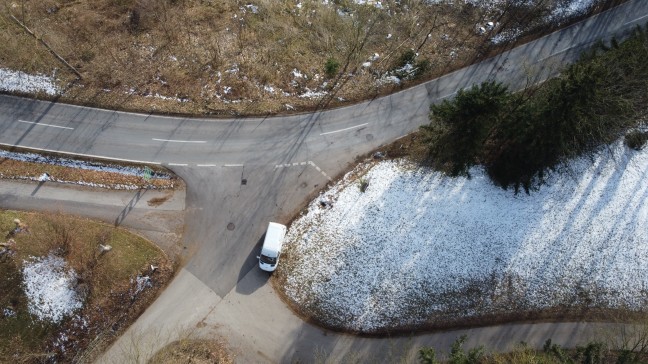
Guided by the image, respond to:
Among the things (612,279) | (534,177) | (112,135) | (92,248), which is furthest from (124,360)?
(612,279)

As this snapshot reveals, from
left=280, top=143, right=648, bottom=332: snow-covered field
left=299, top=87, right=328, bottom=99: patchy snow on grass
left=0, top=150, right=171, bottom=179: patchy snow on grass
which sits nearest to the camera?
left=280, top=143, right=648, bottom=332: snow-covered field

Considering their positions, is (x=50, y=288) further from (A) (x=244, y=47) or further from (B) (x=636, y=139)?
(B) (x=636, y=139)

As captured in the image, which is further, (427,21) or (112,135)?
(427,21)

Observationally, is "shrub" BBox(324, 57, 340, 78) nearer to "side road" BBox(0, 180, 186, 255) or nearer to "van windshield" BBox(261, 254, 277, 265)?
"side road" BBox(0, 180, 186, 255)

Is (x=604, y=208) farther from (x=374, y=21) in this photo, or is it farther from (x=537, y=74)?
(x=374, y=21)

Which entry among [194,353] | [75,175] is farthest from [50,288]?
[194,353]

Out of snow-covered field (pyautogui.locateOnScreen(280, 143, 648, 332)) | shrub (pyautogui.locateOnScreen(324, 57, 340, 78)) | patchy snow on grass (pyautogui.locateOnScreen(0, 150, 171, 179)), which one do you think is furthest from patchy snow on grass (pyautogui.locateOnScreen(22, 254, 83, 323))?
shrub (pyautogui.locateOnScreen(324, 57, 340, 78))
